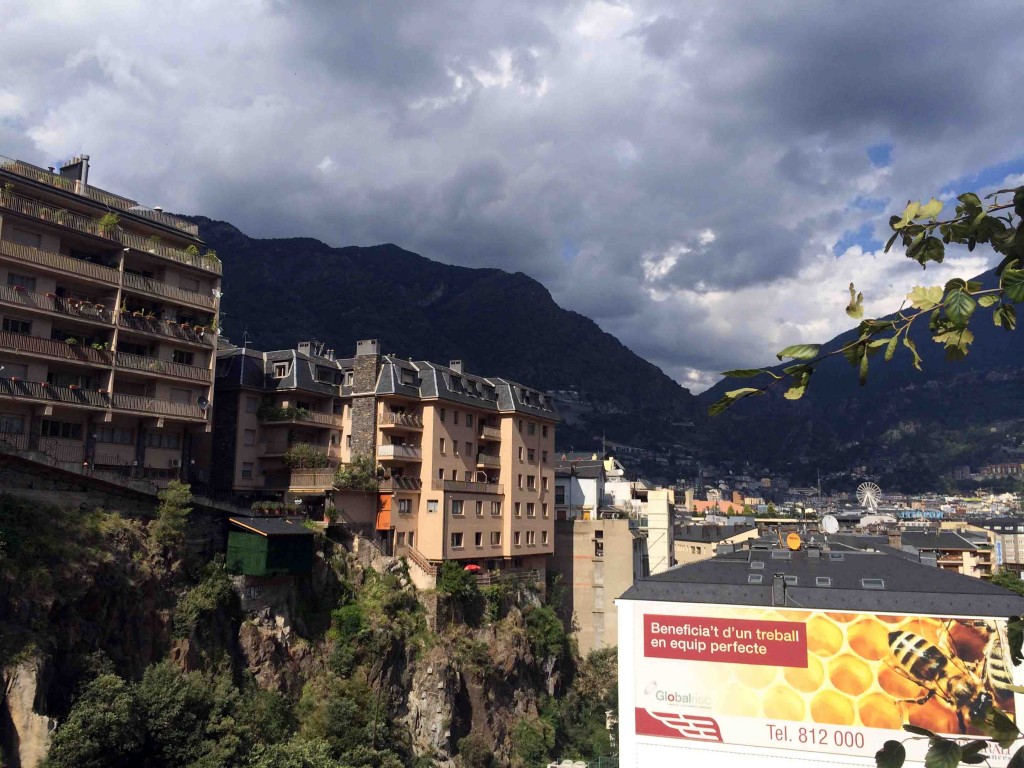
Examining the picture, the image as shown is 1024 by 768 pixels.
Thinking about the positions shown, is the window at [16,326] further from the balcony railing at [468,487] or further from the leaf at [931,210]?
the leaf at [931,210]

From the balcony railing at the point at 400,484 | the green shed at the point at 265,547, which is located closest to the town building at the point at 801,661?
the green shed at the point at 265,547

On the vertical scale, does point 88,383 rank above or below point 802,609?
above

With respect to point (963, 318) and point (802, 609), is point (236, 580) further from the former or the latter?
point (963, 318)

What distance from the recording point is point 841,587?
3794 cm

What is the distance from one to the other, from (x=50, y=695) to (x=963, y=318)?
111 feet

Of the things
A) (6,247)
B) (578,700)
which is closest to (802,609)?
(578,700)

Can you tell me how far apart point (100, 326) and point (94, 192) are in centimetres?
888

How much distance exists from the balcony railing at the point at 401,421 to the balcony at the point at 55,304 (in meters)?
19.4

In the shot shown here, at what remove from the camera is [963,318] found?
379cm

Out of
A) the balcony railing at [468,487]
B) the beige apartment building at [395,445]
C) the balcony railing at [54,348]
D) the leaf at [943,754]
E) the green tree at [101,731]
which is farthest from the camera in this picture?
the balcony railing at [468,487]

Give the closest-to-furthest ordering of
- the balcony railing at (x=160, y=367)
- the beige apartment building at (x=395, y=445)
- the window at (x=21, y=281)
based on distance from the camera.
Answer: the window at (x=21, y=281) < the balcony railing at (x=160, y=367) < the beige apartment building at (x=395, y=445)

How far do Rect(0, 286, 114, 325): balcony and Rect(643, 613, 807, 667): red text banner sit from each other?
106 feet

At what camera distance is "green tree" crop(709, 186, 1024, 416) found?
12.8 feet

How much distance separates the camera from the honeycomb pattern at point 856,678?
34438 millimetres
